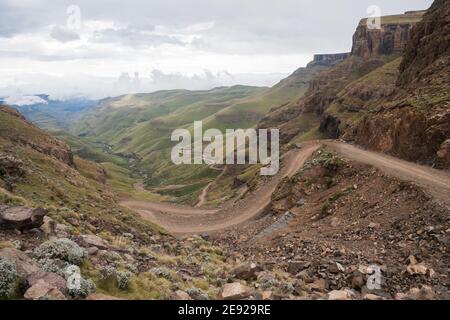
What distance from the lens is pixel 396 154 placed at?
42500 mm

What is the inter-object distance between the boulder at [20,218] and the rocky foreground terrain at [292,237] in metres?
0.05

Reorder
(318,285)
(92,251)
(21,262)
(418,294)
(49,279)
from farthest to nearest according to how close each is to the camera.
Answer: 1. (318,285)
2. (92,251)
3. (418,294)
4. (21,262)
5. (49,279)

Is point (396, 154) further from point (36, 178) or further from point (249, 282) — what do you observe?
A: point (36, 178)

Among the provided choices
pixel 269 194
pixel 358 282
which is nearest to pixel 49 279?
pixel 358 282

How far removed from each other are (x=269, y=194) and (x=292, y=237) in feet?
71.2

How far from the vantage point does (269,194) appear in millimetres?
53250

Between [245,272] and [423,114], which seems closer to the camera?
[245,272]

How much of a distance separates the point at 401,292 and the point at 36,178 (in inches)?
1341

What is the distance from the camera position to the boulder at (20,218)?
60.7ft

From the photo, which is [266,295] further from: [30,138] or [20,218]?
[30,138]

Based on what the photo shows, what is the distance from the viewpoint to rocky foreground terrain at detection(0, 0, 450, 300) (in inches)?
609

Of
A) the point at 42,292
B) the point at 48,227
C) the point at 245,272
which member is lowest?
the point at 245,272

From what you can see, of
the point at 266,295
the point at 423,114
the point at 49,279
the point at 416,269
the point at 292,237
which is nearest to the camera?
the point at 49,279

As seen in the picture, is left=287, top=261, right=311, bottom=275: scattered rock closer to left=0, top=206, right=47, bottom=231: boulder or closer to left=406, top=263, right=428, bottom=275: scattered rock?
left=406, top=263, right=428, bottom=275: scattered rock
